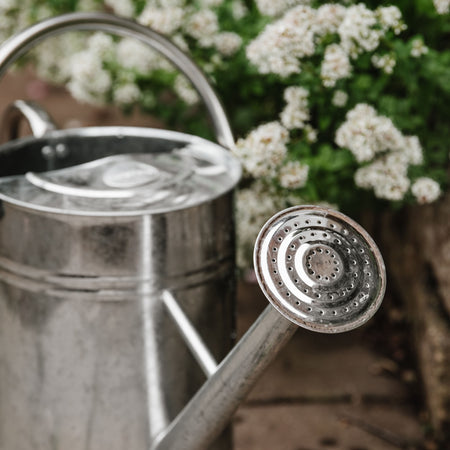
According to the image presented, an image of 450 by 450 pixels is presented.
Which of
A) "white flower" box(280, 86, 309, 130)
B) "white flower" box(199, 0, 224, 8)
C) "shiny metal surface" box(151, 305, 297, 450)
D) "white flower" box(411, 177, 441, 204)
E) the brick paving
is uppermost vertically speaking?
"white flower" box(199, 0, 224, 8)

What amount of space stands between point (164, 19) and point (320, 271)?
2.65 feet

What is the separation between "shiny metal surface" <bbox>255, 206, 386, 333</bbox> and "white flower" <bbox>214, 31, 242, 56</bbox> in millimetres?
754

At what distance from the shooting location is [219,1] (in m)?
1.50

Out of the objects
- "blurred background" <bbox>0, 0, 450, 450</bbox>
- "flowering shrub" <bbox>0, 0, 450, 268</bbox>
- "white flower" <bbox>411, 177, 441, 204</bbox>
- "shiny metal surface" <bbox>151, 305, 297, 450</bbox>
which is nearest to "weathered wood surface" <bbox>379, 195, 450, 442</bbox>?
"blurred background" <bbox>0, 0, 450, 450</bbox>

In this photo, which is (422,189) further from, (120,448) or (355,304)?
(120,448)

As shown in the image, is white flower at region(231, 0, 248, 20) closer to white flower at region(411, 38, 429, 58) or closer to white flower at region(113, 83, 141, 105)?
white flower at region(113, 83, 141, 105)

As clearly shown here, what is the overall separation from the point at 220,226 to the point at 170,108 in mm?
812

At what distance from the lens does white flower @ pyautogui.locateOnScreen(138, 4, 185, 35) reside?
1430mm

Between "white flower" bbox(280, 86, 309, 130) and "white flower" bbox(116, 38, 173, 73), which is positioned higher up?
"white flower" bbox(116, 38, 173, 73)

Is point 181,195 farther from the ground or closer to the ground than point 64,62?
closer to the ground

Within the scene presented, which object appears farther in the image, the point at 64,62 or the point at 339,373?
the point at 64,62

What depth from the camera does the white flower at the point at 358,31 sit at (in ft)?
3.83

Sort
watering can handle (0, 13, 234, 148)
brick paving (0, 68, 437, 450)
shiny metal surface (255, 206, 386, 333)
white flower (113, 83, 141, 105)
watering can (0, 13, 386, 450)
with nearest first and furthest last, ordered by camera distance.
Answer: shiny metal surface (255, 206, 386, 333), watering can (0, 13, 386, 450), watering can handle (0, 13, 234, 148), brick paving (0, 68, 437, 450), white flower (113, 83, 141, 105)

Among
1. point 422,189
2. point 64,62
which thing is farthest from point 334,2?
point 64,62
